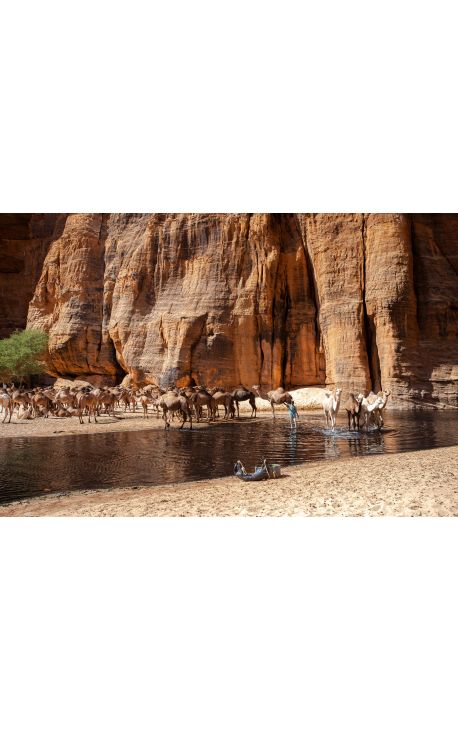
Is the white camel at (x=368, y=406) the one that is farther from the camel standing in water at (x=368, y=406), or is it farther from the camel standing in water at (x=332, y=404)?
the camel standing in water at (x=332, y=404)

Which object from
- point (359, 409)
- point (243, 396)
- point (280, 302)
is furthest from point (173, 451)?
point (280, 302)

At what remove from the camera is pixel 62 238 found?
25328 millimetres

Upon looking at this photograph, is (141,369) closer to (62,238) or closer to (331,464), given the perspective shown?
(62,238)

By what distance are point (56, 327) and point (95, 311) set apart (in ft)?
8.48

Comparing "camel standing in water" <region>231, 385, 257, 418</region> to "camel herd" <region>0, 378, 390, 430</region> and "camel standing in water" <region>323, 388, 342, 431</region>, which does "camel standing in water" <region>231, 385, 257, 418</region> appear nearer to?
"camel herd" <region>0, 378, 390, 430</region>

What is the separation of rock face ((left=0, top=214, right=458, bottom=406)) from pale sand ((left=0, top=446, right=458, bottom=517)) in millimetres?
11550

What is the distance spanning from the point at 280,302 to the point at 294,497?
16399 millimetres

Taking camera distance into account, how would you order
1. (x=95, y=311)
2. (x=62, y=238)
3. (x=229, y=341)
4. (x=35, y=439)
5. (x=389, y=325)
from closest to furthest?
(x=35, y=439) < (x=389, y=325) < (x=229, y=341) < (x=95, y=311) < (x=62, y=238)

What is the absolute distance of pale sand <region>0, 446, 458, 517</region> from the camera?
4.86m

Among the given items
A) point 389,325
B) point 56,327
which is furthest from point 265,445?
point 56,327

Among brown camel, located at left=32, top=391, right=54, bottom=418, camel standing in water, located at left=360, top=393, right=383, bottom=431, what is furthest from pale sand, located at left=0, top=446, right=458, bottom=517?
brown camel, located at left=32, top=391, right=54, bottom=418

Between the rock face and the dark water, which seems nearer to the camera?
the dark water

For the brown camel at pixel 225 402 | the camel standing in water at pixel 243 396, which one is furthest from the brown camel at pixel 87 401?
the camel standing in water at pixel 243 396

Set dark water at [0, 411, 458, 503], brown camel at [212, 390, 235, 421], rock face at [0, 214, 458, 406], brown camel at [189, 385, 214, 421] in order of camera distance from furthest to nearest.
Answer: rock face at [0, 214, 458, 406] → brown camel at [212, 390, 235, 421] → brown camel at [189, 385, 214, 421] → dark water at [0, 411, 458, 503]
